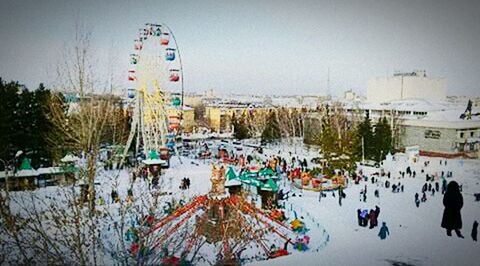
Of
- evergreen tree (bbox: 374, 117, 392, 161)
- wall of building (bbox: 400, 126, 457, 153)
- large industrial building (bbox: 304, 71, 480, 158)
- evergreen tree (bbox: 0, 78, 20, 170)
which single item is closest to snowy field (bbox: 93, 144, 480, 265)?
large industrial building (bbox: 304, 71, 480, 158)

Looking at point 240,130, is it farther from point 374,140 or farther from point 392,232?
point 392,232

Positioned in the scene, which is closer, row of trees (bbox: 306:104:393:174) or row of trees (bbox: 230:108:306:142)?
row of trees (bbox: 306:104:393:174)

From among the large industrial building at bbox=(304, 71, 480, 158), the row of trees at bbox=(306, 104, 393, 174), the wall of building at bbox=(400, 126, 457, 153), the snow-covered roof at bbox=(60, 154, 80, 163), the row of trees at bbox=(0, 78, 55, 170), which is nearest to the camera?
the row of trees at bbox=(0, 78, 55, 170)

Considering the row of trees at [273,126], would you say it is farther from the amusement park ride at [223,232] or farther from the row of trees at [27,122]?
the amusement park ride at [223,232]

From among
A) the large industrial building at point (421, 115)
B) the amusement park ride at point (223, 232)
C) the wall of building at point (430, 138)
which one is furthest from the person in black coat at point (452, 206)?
the wall of building at point (430, 138)

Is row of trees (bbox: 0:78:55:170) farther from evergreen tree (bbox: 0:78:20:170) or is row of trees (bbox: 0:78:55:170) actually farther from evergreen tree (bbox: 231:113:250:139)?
evergreen tree (bbox: 231:113:250:139)

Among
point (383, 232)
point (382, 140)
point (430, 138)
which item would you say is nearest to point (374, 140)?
point (382, 140)

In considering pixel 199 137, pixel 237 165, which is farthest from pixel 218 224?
pixel 199 137
